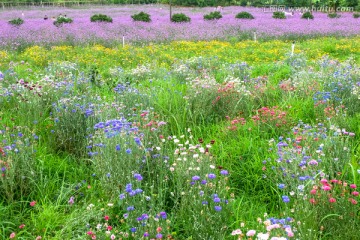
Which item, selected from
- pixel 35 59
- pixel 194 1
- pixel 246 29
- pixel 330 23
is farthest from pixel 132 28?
pixel 194 1

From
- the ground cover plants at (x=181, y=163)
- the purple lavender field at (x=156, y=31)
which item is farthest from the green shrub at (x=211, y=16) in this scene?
the ground cover plants at (x=181, y=163)

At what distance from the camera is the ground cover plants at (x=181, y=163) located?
2.98 meters

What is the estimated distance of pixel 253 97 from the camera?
602 cm

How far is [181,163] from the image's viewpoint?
134 inches

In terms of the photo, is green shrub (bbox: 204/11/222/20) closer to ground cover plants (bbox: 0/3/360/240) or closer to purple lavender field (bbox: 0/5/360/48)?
purple lavender field (bbox: 0/5/360/48)

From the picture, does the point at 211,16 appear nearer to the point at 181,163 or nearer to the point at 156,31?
the point at 156,31

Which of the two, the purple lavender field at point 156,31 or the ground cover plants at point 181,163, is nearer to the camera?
the ground cover plants at point 181,163

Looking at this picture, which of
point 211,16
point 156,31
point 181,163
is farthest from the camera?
point 211,16

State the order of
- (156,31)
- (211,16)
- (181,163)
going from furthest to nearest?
(211,16)
(156,31)
(181,163)

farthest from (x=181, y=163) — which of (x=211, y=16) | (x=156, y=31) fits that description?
(x=211, y=16)

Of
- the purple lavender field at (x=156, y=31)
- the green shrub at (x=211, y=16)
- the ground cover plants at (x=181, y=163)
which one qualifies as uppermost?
the green shrub at (x=211, y=16)

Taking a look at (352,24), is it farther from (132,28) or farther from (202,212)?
(202,212)

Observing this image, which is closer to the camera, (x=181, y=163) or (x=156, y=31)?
(x=181, y=163)

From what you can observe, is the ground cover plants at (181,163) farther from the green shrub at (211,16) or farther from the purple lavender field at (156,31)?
the green shrub at (211,16)
